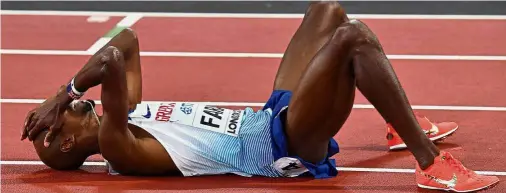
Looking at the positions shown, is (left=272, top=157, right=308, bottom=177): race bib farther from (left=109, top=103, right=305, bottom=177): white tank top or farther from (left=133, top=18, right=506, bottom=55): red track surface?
(left=133, top=18, right=506, bottom=55): red track surface

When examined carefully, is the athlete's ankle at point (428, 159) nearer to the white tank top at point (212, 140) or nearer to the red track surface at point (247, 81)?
the red track surface at point (247, 81)

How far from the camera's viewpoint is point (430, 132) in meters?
4.45

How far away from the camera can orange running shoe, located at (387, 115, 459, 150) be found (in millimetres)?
4395

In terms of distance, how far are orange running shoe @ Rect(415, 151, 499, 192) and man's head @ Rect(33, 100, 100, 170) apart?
122cm

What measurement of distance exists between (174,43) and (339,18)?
2536 millimetres

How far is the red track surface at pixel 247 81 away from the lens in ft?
13.2

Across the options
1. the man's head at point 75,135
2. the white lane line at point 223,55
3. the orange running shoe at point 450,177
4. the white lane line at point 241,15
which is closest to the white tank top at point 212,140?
the man's head at point 75,135

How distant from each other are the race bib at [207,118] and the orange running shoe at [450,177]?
0.73m

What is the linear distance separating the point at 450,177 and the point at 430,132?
0.67 m

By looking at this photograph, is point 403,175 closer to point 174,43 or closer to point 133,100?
point 133,100

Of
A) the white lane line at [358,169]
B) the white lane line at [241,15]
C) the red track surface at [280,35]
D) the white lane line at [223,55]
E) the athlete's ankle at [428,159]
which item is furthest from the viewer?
the white lane line at [241,15]

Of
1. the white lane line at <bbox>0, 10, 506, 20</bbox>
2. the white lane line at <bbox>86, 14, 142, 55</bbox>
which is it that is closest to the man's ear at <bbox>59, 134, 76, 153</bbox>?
the white lane line at <bbox>86, 14, 142, 55</bbox>

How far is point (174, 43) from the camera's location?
6.66 m

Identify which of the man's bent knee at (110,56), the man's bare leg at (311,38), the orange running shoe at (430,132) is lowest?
the orange running shoe at (430,132)
